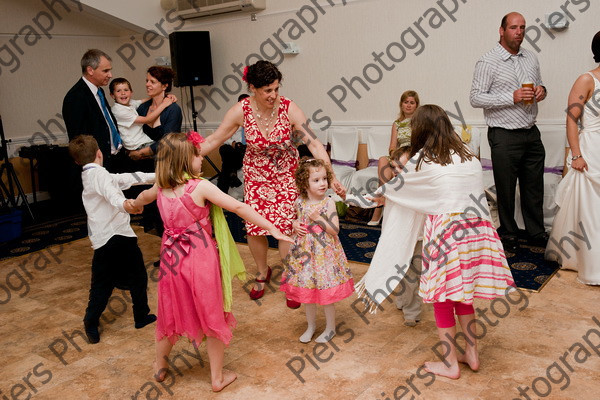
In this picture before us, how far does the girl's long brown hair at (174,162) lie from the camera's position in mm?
2623

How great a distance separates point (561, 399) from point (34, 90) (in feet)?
24.8

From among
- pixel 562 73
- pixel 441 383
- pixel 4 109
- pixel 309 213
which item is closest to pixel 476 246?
pixel 441 383

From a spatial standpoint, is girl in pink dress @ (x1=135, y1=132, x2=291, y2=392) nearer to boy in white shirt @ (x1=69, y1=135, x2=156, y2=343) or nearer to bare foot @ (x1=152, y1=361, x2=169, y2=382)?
bare foot @ (x1=152, y1=361, x2=169, y2=382)

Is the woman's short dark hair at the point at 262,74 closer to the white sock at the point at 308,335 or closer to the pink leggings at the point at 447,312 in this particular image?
the white sock at the point at 308,335

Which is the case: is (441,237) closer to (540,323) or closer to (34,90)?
(540,323)

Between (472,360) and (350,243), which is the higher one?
(472,360)

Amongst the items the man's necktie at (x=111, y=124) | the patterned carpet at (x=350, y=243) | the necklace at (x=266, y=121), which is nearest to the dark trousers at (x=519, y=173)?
the patterned carpet at (x=350, y=243)

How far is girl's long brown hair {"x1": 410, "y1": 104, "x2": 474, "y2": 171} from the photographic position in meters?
2.65

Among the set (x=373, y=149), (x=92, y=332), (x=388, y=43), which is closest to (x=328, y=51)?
(x=388, y=43)

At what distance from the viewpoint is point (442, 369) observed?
2754mm

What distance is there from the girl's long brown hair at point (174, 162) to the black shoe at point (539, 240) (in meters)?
3.18

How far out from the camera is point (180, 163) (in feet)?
8.61

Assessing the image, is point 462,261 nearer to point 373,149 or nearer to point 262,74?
point 262,74

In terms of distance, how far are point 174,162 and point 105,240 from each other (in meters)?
1.04
